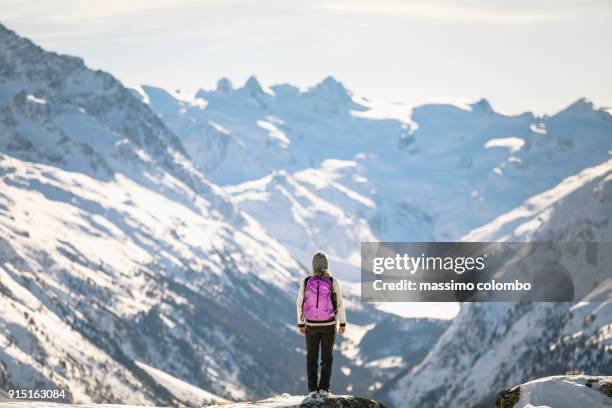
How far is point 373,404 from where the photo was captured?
125ft

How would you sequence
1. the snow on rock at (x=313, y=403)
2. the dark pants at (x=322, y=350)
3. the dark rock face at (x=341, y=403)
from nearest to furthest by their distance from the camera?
the snow on rock at (x=313, y=403) → the dark rock face at (x=341, y=403) → the dark pants at (x=322, y=350)

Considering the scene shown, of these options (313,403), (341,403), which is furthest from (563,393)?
(313,403)

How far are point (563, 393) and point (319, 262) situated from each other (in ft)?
29.5

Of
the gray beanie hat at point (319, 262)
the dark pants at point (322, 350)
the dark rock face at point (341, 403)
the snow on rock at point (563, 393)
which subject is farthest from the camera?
the dark pants at point (322, 350)

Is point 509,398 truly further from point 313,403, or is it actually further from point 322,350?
point 322,350

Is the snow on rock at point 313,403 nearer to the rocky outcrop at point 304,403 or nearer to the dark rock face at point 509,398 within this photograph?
the rocky outcrop at point 304,403

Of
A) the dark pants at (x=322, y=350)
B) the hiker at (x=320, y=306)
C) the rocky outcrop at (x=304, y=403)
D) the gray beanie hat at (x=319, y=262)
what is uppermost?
the gray beanie hat at (x=319, y=262)

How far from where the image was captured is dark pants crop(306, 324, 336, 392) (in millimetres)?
38375

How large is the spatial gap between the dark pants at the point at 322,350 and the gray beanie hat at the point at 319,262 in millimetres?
1949

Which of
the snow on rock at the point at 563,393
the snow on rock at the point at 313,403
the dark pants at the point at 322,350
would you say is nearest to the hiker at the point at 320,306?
the dark pants at the point at 322,350

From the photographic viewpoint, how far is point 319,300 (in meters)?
38.0

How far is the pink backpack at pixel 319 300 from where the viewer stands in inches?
1496

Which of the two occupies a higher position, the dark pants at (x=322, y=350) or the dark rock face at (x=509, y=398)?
the dark pants at (x=322, y=350)

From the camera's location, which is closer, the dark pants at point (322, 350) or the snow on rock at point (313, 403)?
the snow on rock at point (313, 403)
